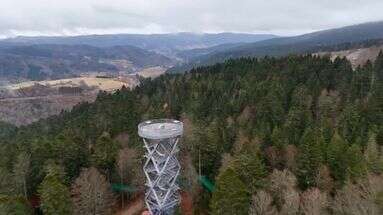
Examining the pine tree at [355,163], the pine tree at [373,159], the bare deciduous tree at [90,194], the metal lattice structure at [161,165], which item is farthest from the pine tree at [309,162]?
the bare deciduous tree at [90,194]

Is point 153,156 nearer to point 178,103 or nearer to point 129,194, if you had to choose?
point 129,194

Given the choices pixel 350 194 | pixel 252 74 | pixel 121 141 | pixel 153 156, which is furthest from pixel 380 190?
pixel 252 74

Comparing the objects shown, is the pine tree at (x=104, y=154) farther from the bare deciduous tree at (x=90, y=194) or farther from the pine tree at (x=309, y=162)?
the pine tree at (x=309, y=162)

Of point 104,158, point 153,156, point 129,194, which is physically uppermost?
point 153,156

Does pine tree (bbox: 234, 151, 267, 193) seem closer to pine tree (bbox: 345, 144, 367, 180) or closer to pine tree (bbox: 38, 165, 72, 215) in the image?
pine tree (bbox: 345, 144, 367, 180)

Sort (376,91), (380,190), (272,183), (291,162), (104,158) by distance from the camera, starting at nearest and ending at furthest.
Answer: (380,190)
(272,183)
(291,162)
(104,158)
(376,91)

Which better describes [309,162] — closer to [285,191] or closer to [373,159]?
[373,159]

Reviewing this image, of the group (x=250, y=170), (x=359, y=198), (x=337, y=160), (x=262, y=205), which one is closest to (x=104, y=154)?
(x=250, y=170)
